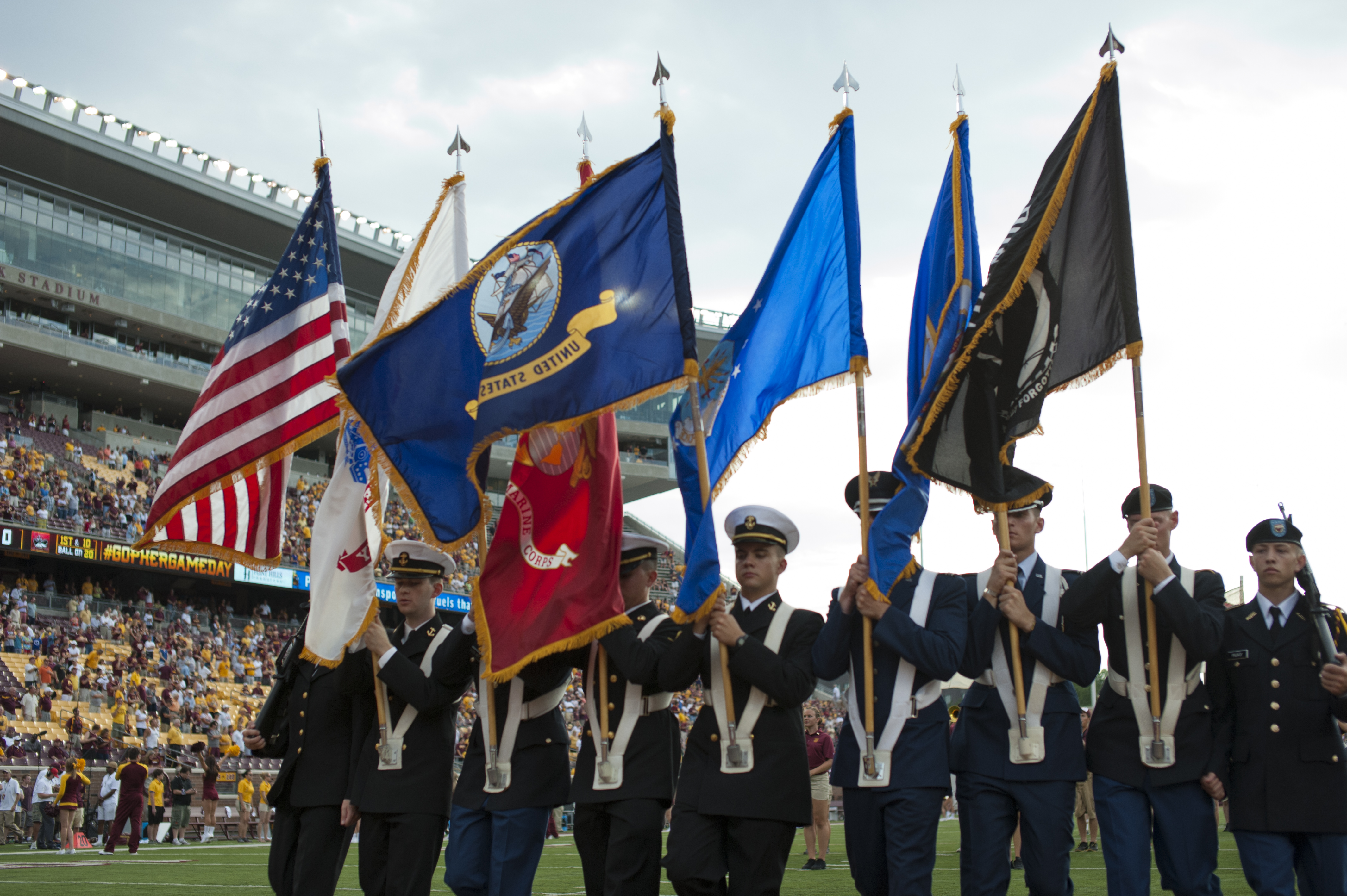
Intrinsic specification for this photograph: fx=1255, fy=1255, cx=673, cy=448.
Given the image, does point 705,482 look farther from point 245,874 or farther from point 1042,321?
point 245,874

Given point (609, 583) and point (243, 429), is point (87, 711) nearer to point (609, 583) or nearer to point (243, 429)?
point (243, 429)

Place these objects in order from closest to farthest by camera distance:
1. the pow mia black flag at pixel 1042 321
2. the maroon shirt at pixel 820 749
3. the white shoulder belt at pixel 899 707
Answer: the white shoulder belt at pixel 899 707
the pow mia black flag at pixel 1042 321
the maroon shirt at pixel 820 749

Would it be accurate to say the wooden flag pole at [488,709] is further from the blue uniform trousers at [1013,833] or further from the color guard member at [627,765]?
the blue uniform trousers at [1013,833]

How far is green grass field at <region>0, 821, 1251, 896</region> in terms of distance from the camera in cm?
1150

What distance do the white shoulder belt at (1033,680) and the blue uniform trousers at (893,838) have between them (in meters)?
0.45

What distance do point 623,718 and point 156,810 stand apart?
765 inches

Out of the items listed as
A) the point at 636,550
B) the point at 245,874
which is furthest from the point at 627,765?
the point at 245,874

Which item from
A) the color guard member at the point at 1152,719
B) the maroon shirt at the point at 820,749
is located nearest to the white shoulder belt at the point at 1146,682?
the color guard member at the point at 1152,719

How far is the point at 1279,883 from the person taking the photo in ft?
17.9

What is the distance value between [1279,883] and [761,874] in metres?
2.25

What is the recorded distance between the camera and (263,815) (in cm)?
2433

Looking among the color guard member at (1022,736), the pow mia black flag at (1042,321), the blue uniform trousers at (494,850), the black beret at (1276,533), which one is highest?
the pow mia black flag at (1042,321)

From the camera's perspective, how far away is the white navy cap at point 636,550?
6.87 meters

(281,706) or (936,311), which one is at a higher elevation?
(936,311)
